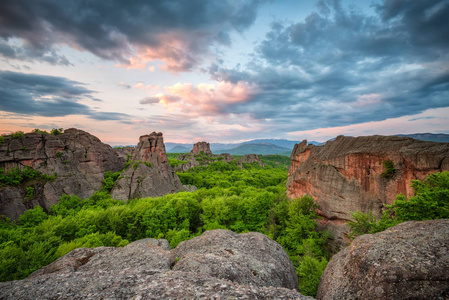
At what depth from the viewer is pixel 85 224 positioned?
23953 mm

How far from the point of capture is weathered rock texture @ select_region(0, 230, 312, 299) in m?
7.08

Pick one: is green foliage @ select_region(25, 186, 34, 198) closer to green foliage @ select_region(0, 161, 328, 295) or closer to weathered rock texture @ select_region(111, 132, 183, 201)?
green foliage @ select_region(0, 161, 328, 295)

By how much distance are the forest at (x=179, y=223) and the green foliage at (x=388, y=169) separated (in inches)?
127

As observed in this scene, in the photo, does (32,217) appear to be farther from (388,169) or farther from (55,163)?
(388,169)

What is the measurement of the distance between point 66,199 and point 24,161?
399 inches

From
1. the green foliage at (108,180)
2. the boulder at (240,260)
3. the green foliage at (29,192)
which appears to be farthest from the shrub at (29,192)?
Answer: the boulder at (240,260)

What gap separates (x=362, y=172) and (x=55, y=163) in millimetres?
52026

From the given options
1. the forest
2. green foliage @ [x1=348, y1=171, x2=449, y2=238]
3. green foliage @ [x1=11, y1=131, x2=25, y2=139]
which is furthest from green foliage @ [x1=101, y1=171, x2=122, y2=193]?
green foliage @ [x1=348, y1=171, x2=449, y2=238]

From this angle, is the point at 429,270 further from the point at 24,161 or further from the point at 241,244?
the point at 24,161

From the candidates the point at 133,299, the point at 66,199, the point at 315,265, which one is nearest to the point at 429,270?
the point at 315,265

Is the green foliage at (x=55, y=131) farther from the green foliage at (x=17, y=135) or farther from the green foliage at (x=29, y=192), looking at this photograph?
the green foliage at (x=29, y=192)

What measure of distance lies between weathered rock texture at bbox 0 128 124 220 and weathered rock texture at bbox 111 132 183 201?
5.39m

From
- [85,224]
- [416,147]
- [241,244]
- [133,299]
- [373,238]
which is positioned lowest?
[85,224]

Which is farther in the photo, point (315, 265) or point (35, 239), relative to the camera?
point (35, 239)
